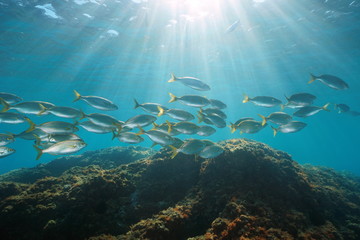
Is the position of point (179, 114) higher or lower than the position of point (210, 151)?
higher

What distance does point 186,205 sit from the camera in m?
4.55

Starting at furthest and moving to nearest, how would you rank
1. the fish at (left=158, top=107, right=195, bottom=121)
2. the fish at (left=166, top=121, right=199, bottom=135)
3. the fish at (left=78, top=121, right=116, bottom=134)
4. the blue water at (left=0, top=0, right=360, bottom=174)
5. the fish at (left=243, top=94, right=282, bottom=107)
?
the blue water at (left=0, top=0, right=360, bottom=174), the fish at (left=243, top=94, right=282, bottom=107), the fish at (left=78, top=121, right=116, bottom=134), the fish at (left=158, top=107, right=195, bottom=121), the fish at (left=166, top=121, right=199, bottom=135)

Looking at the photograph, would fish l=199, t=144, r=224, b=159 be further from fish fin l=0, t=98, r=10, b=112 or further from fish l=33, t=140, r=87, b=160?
fish fin l=0, t=98, r=10, b=112

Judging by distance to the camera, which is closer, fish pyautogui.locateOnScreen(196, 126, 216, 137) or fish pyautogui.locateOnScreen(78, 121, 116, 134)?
fish pyautogui.locateOnScreen(196, 126, 216, 137)

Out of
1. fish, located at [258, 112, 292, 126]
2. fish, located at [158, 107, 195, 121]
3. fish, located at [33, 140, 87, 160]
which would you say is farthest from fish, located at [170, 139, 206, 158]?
fish, located at [258, 112, 292, 126]

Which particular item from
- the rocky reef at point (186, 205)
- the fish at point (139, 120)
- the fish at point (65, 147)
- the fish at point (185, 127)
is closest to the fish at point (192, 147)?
the fish at point (185, 127)

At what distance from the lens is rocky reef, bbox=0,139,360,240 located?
12.3ft

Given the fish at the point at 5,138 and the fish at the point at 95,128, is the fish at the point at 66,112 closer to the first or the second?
the fish at the point at 95,128

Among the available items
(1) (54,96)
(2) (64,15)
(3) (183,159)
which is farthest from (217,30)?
(1) (54,96)

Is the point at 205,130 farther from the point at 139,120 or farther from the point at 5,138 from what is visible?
the point at 5,138

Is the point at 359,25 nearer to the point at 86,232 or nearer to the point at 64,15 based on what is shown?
the point at 86,232

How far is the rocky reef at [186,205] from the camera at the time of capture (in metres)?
3.73

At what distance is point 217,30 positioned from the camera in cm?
1889

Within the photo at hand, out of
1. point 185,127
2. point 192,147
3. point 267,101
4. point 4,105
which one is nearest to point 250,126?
point 267,101
